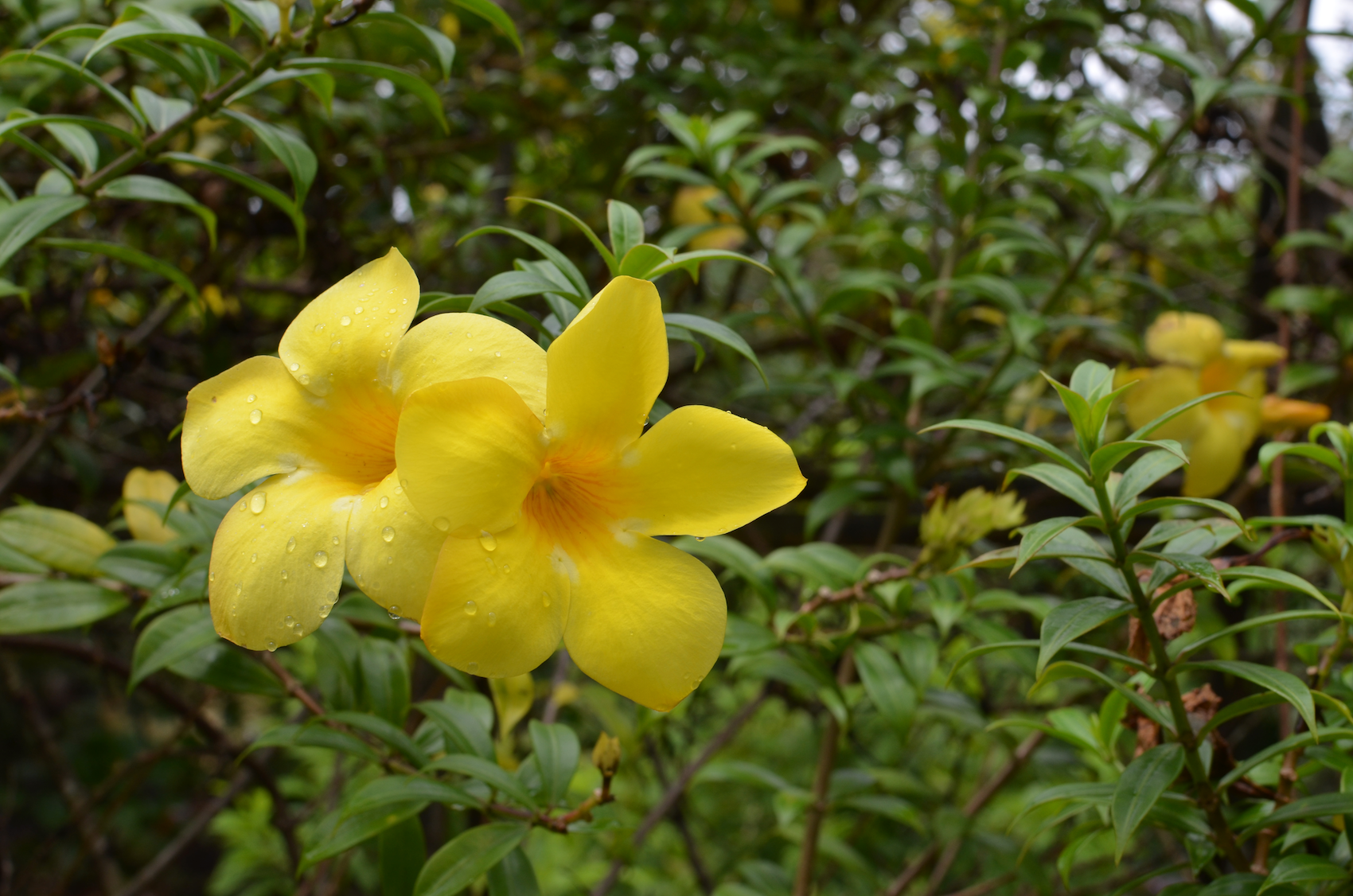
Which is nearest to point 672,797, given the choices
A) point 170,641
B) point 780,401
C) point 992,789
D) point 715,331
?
point 992,789

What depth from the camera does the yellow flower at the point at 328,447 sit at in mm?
538

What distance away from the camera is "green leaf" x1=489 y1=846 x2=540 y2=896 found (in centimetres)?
74

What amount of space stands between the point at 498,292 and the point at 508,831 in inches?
18.2

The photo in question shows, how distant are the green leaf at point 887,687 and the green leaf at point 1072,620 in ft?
1.08

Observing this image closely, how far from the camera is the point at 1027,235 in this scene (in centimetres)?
128

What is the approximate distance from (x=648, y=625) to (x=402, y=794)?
31 centimetres

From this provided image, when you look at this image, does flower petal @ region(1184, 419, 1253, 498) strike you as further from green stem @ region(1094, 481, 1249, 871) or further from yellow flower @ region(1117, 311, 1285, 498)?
green stem @ region(1094, 481, 1249, 871)

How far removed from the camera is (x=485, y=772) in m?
0.73

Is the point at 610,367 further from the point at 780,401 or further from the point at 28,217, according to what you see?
A: the point at 780,401

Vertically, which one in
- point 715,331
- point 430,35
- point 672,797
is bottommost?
point 672,797

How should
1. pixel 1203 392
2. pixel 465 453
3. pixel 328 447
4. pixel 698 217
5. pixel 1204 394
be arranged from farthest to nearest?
pixel 698 217, pixel 1203 392, pixel 1204 394, pixel 328 447, pixel 465 453

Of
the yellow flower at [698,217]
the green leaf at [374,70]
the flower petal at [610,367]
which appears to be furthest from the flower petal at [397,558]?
the yellow flower at [698,217]

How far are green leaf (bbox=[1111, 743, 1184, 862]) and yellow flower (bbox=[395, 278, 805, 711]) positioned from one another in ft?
1.05

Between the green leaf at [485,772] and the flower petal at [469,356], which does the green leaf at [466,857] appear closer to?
the green leaf at [485,772]
